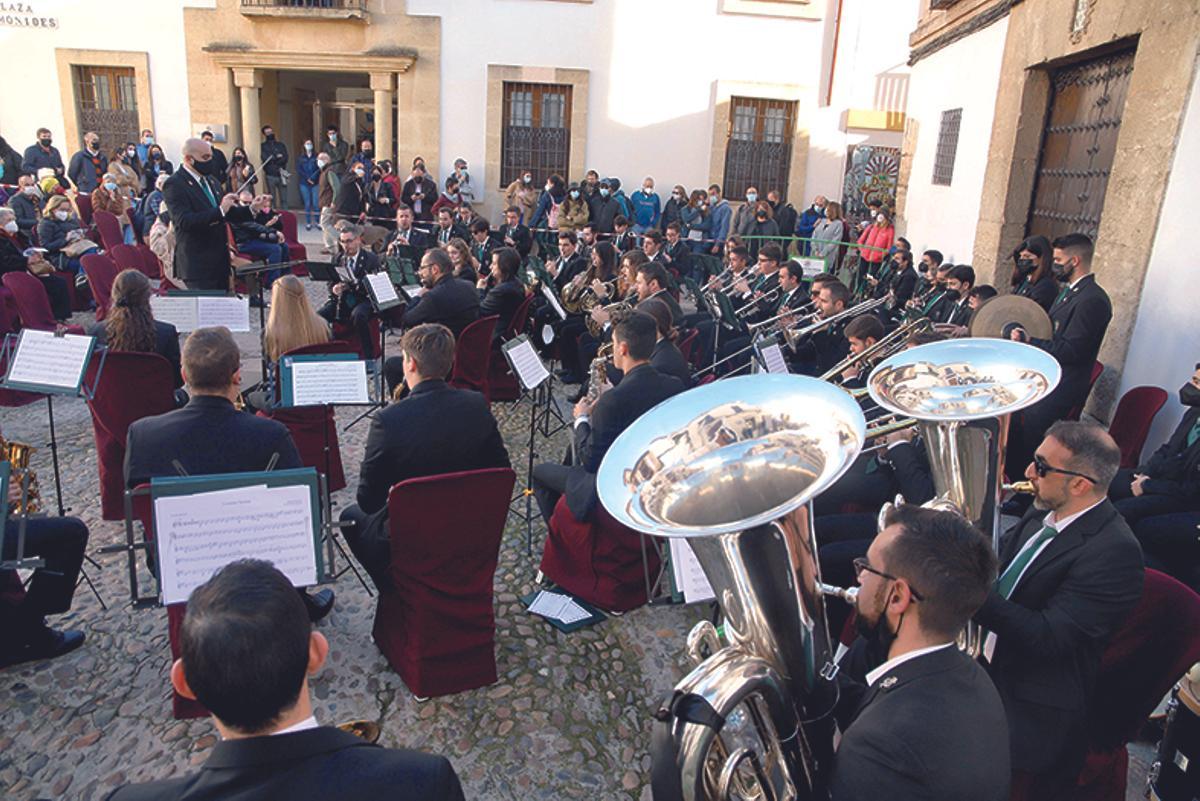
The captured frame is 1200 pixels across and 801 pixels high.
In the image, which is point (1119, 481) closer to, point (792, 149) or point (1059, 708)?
point (1059, 708)

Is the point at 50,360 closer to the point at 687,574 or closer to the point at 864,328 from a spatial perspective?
the point at 687,574

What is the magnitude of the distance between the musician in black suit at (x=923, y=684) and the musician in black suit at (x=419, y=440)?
5.90 ft

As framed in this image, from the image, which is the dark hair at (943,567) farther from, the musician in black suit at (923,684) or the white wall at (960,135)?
the white wall at (960,135)

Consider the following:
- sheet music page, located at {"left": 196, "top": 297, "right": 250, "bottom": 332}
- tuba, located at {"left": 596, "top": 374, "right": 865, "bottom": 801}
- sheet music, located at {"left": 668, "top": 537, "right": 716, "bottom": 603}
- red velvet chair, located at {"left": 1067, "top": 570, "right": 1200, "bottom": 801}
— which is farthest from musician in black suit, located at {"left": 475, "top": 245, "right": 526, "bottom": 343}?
red velvet chair, located at {"left": 1067, "top": 570, "right": 1200, "bottom": 801}

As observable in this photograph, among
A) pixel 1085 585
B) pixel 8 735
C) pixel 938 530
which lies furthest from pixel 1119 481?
pixel 8 735

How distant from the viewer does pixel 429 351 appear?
3266mm

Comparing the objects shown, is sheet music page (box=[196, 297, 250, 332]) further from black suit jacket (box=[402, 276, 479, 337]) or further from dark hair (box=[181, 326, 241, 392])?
dark hair (box=[181, 326, 241, 392])

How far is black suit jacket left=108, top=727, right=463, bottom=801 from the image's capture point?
1.20m

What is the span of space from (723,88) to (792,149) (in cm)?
185

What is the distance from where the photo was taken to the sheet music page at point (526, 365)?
4.31m

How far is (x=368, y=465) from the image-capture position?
316 cm

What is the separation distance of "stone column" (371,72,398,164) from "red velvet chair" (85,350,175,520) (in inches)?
483

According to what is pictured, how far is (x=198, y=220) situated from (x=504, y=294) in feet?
8.55

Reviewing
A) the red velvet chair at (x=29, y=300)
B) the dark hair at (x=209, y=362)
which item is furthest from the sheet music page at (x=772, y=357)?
the red velvet chair at (x=29, y=300)
